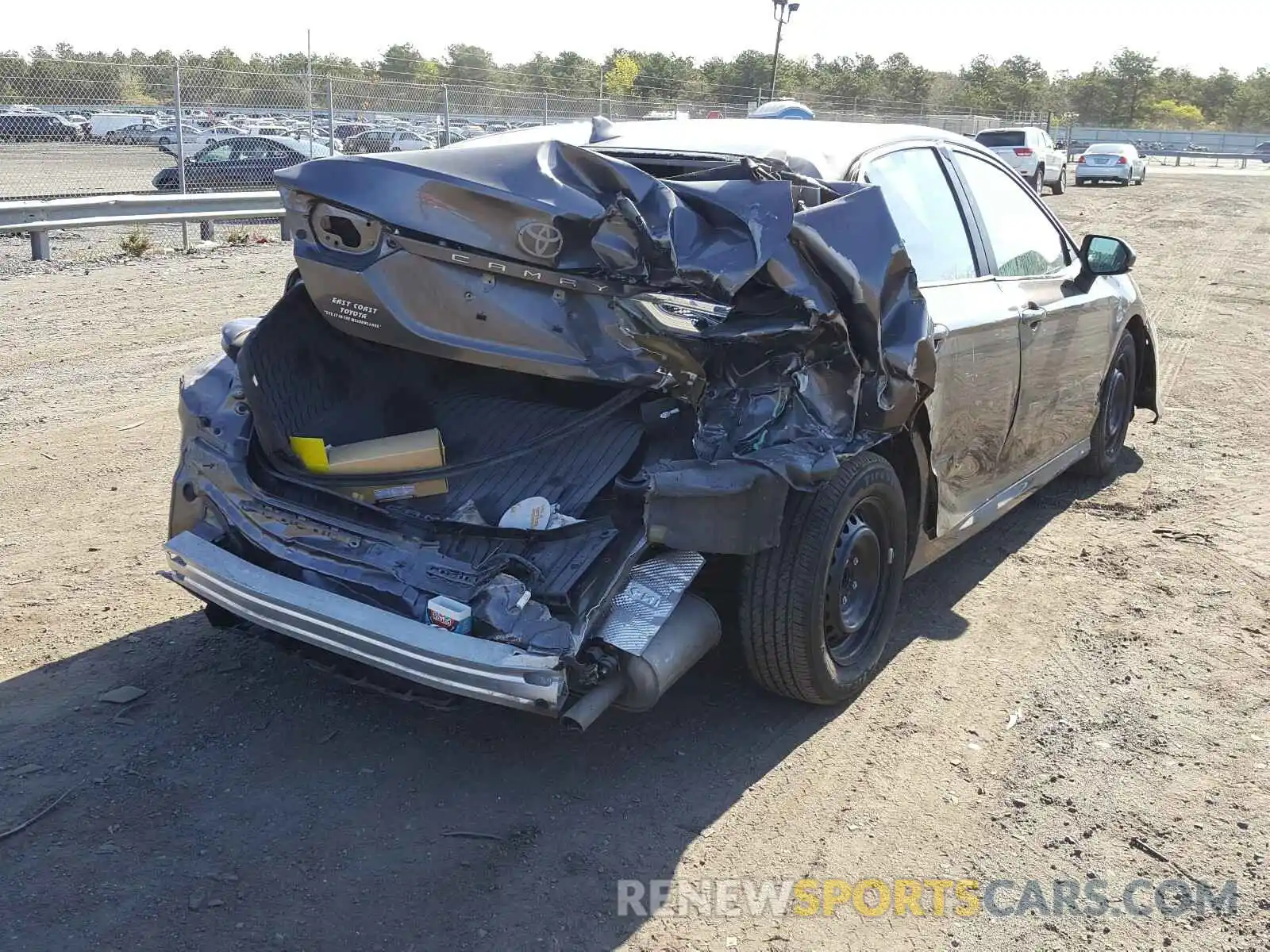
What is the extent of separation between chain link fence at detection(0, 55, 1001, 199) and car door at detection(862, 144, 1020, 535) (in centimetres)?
962

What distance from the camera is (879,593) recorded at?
3979mm

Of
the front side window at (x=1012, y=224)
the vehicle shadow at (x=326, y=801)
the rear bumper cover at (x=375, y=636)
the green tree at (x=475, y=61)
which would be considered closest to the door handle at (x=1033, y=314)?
the front side window at (x=1012, y=224)

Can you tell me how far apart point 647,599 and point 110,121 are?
48.4 ft

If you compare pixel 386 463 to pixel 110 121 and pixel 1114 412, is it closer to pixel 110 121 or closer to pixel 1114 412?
pixel 1114 412

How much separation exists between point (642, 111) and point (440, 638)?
2406cm

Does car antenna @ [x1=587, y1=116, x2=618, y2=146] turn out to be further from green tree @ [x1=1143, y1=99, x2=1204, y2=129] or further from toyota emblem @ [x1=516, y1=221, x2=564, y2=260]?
green tree @ [x1=1143, y1=99, x2=1204, y2=129]

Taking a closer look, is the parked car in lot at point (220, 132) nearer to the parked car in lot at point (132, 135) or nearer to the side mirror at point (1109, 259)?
the parked car in lot at point (132, 135)

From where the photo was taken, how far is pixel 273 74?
16266mm

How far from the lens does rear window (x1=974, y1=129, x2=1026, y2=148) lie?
2814 cm

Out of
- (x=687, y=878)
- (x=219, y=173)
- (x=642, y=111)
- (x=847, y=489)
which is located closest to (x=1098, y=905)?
(x=687, y=878)

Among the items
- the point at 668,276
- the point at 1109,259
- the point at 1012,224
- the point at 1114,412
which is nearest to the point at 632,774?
the point at 668,276

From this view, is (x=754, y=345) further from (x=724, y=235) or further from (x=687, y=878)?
(x=687, y=878)

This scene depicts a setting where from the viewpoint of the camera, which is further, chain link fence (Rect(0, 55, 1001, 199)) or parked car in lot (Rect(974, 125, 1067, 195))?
parked car in lot (Rect(974, 125, 1067, 195))

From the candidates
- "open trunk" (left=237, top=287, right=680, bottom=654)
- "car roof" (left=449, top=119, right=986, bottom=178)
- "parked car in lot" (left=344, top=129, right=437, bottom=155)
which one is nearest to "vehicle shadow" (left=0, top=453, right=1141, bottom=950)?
"open trunk" (left=237, top=287, right=680, bottom=654)
